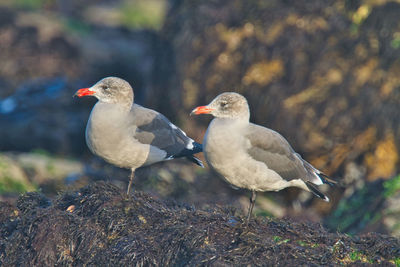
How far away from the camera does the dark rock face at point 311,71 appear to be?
13273 millimetres

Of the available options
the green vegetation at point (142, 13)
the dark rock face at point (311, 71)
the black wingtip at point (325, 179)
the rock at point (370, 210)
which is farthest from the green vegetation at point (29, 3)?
the black wingtip at point (325, 179)

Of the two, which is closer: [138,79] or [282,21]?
[282,21]

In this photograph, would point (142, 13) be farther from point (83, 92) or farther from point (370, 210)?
point (83, 92)

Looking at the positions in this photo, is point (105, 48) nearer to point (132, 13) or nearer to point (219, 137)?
point (132, 13)

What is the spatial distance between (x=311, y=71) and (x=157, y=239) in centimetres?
788

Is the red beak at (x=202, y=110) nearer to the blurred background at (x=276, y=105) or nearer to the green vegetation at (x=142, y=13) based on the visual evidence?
the blurred background at (x=276, y=105)

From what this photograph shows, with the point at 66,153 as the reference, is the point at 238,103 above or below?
above

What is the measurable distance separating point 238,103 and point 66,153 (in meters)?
8.88

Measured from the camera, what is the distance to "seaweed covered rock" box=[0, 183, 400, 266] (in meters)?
6.76

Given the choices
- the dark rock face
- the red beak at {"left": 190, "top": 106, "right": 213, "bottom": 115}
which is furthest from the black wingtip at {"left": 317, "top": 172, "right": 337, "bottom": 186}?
the dark rock face

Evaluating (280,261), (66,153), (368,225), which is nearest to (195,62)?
(66,153)

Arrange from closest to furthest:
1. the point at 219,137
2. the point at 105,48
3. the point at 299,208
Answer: the point at 219,137
the point at 299,208
the point at 105,48

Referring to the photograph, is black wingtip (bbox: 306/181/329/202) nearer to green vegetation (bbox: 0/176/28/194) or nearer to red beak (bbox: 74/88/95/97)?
red beak (bbox: 74/88/95/97)

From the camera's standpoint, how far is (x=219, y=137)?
24.3 ft
